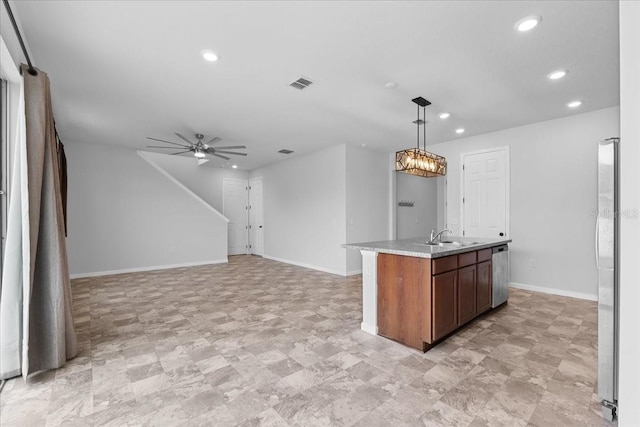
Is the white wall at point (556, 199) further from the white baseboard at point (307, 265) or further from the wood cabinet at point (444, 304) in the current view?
the white baseboard at point (307, 265)

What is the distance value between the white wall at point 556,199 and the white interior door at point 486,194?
123mm

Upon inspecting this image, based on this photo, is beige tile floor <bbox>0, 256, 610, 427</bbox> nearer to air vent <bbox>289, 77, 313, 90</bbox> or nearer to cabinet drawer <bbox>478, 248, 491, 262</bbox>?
cabinet drawer <bbox>478, 248, 491, 262</bbox>

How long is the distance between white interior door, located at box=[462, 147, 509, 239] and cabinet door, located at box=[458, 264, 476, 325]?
2.38 meters

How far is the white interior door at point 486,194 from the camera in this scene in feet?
17.0

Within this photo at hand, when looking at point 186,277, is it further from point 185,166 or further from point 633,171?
point 633,171

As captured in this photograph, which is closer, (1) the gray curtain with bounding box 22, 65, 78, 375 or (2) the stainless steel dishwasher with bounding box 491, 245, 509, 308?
(1) the gray curtain with bounding box 22, 65, 78, 375

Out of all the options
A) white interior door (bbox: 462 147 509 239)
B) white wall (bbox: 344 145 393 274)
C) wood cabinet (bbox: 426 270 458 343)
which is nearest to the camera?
wood cabinet (bbox: 426 270 458 343)

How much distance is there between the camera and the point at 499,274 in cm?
386

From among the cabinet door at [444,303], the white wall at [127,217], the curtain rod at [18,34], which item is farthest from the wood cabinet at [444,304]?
the white wall at [127,217]

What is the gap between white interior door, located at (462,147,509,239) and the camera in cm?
517

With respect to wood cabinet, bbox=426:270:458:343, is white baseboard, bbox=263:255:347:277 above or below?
below

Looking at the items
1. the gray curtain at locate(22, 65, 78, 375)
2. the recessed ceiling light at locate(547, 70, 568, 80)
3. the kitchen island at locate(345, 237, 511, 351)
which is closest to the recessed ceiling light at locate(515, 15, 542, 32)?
the recessed ceiling light at locate(547, 70, 568, 80)

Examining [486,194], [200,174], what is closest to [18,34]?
[486,194]

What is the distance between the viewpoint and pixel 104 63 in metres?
2.94
